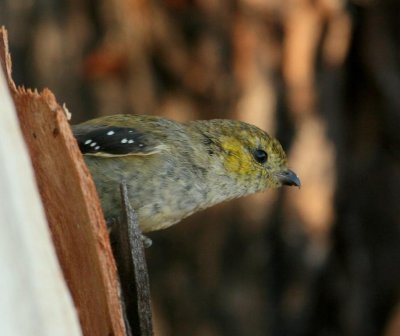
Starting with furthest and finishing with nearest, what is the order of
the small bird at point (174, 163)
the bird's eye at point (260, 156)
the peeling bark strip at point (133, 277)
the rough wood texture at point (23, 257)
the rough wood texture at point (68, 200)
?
the bird's eye at point (260, 156) → the small bird at point (174, 163) → the peeling bark strip at point (133, 277) → the rough wood texture at point (68, 200) → the rough wood texture at point (23, 257)

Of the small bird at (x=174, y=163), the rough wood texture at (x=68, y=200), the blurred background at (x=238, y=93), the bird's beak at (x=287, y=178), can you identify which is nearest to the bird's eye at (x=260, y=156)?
the small bird at (x=174, y=163)

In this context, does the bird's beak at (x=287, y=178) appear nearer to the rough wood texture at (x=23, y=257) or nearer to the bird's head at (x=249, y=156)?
the bird's head at (x=249, y=156)

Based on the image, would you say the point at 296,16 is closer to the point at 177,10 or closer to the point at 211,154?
the point at 177,10

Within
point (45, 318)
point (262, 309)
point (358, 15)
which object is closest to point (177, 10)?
point (358, 15)

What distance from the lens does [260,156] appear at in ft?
18.2

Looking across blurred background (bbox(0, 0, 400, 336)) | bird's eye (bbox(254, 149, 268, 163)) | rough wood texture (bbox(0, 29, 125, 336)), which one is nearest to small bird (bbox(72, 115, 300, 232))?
bird's eye (bbox(254, 149, 268, 163))

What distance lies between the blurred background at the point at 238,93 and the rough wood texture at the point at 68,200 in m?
4.67

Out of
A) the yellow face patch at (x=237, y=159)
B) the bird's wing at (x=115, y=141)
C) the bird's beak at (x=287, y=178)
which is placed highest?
the bird's wing at (x=115, y=141)

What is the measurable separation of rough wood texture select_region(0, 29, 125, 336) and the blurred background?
15.3 ft

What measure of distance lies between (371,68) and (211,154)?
4324mm

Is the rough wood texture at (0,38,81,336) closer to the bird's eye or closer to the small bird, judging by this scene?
the small bird

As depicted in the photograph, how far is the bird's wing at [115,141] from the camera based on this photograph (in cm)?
495

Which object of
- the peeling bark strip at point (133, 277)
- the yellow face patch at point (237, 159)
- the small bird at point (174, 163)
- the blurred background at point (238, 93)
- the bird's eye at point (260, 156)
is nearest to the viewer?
the peeling bark strip at point (133, 277)

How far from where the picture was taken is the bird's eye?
556cm
